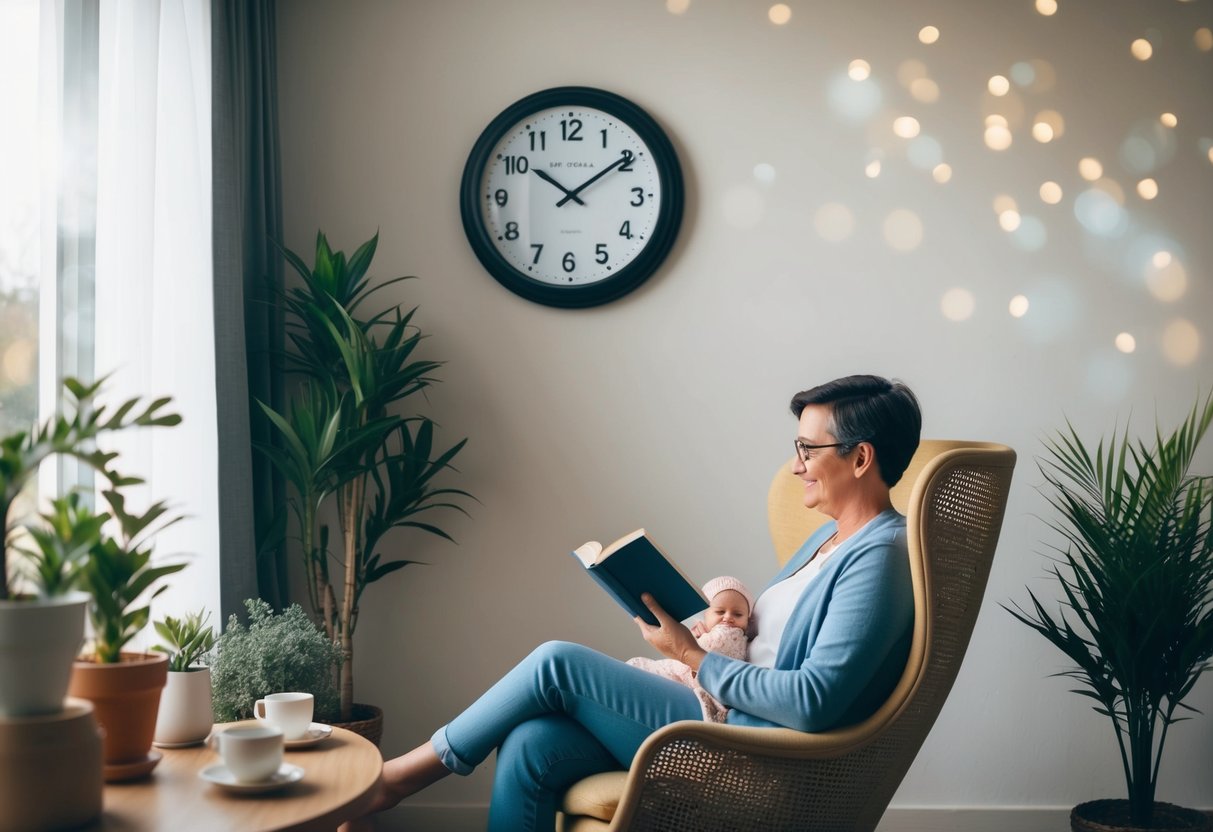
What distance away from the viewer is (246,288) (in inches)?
103

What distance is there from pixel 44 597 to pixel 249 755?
0.32m

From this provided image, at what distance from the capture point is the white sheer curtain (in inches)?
78.8

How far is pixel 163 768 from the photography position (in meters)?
1.38

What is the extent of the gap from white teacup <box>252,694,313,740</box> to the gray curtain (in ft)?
2.92

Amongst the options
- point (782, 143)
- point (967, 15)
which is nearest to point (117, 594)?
point (782, 143)

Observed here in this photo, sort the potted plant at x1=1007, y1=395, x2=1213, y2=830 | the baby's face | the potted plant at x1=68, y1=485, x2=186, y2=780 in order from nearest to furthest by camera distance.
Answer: the potted plant at x1=68, y1=485, x2=186, y2=780 < the baby's face < the potted plant at x1=1007, y1=395, x2=1213, y2=830

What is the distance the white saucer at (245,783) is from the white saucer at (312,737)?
139mm

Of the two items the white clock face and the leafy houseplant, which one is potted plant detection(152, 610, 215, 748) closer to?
the leafy houseplant

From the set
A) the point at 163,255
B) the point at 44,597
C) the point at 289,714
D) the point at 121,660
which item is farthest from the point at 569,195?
the point at 44,597

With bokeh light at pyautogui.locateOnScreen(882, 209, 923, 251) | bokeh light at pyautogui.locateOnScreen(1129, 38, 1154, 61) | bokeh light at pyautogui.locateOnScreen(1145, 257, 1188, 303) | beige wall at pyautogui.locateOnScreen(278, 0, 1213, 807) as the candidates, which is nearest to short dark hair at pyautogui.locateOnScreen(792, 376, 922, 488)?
beige wall at pyautogui.locateOnScreen(278, 0, 1213, 807)

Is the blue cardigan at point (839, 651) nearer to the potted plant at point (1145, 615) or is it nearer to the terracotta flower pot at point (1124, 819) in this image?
the potted plant at point (1145, 615)

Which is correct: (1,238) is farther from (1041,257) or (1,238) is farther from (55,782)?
(1041,257)

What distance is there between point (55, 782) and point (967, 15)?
2.81 metres

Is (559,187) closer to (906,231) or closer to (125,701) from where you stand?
(906,231)
